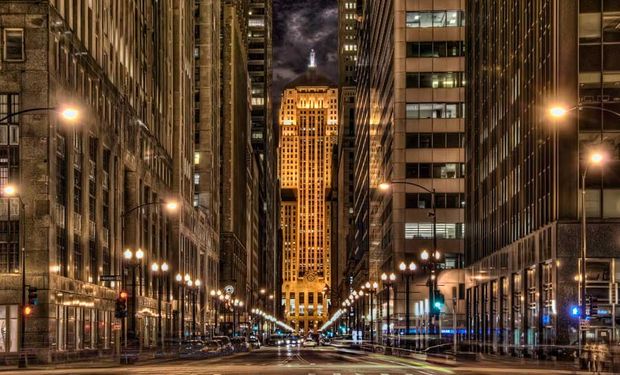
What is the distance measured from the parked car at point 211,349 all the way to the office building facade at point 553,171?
70.8 ft

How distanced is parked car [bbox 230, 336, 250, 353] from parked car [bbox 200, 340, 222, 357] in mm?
14493

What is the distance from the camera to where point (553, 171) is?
59281mm

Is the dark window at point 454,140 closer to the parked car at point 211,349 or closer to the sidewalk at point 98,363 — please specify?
the parked car at point 211,349

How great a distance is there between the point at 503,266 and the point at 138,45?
133ft

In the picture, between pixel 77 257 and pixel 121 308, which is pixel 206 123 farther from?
pixel 121 308

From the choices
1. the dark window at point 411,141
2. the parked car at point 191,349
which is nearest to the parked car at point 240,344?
the parked car at point 191,349

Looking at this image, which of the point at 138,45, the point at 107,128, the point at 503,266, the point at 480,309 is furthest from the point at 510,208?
the point at 138,45

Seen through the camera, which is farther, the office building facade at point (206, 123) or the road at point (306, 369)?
the office building facade at point (206, 123)

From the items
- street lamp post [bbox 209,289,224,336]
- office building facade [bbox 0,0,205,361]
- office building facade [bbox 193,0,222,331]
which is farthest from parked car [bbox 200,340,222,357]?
office building facade [bbox 193,0,222,331]

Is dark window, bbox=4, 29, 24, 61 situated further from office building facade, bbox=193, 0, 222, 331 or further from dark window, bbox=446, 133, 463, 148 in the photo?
office building facade, bbox=193, 0, 222, 331

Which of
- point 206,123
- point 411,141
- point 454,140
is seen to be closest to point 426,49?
point 411,141

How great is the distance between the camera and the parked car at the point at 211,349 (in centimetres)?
7900

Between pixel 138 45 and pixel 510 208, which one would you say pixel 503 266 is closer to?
pixel 510 208

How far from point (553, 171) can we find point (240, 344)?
173ft
